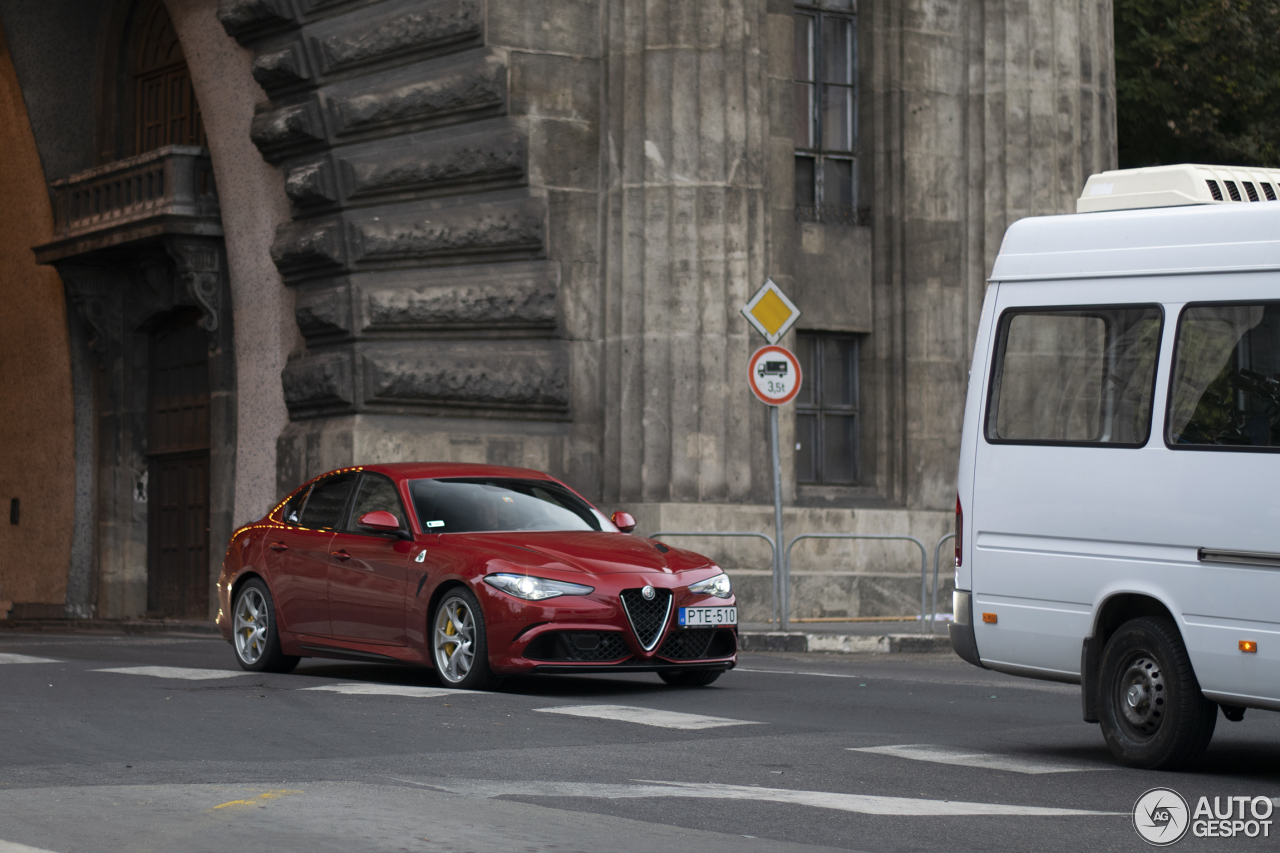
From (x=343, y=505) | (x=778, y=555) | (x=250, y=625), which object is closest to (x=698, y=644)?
(x=343, y=505)

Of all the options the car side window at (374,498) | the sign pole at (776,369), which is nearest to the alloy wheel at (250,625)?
the car side window at (374,498)

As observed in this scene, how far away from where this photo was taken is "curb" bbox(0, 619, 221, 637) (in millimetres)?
23297

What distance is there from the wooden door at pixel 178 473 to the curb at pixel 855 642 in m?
11.1

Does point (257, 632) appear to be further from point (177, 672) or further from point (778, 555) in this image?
point (778, 555)

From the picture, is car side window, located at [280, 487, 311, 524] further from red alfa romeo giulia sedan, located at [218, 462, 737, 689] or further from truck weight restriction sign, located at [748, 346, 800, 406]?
truck weight restriction sign, located at [748, 346, 800, 406]

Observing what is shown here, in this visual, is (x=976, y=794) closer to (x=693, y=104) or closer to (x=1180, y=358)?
(x=1180, y=358)

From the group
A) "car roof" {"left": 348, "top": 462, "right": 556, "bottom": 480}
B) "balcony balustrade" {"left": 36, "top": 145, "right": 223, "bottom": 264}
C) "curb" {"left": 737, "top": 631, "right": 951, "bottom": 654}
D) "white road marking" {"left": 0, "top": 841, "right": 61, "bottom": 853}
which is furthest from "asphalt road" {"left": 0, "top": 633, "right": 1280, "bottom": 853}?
"balcony balustrade" {"left": 36, "top": 145, "right": 223, "bottom": 264}

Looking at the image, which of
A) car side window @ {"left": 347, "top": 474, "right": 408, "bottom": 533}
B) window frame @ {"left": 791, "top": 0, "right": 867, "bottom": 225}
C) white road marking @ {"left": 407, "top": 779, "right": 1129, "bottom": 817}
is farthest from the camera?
window frame @ {"left": 791, "top": 0, "right": 867, "bottom": 225}

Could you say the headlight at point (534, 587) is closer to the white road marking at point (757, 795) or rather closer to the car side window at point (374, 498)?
the car side window at point (374, 498)

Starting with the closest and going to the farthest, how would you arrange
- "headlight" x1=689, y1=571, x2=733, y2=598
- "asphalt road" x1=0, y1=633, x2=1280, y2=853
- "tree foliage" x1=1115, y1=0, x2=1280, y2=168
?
"asphalt road" x1=0, y1=633, x2=1280, y2=853 < "headlight" x1=689, y1=571, x2=733, y2=598 < "tree foliage" x1=1115, y1=0, x2=1280, y2=168

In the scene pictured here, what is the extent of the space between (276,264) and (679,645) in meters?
11.9

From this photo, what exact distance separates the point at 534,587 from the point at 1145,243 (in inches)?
175

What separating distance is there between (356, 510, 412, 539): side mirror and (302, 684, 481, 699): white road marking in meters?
1.01

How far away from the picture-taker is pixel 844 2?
76.2ft
